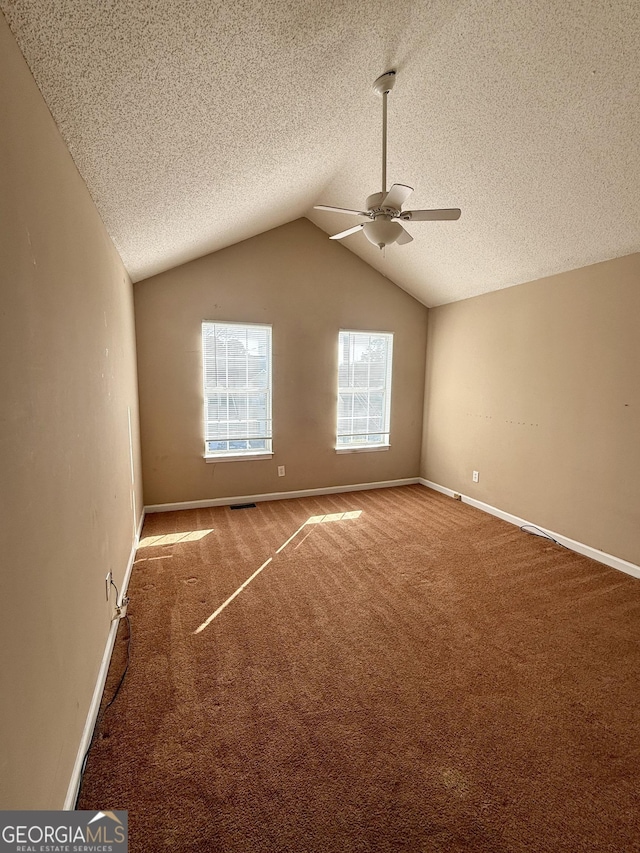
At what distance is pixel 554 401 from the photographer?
3.49m

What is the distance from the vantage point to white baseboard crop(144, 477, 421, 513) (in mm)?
4191

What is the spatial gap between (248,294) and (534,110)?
292 centimetres

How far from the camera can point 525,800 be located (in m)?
1.36

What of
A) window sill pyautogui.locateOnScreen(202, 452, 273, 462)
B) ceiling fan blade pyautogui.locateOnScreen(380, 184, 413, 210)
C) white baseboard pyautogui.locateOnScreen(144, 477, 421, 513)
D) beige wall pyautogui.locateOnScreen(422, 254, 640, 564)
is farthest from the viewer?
window sill pyautogui.locateOnScreen(202, 452, 273, 462)

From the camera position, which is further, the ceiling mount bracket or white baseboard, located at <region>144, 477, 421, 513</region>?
white baseboard, located at <region>144, 477, 421, 513</region>

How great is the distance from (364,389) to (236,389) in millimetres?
1650

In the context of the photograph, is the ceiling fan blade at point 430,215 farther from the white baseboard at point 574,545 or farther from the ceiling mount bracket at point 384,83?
the white baseboard at point 574,545

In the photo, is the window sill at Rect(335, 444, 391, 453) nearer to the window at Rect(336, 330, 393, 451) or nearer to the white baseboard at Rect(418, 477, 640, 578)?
the window at Rect(336, 330, 393, 451)

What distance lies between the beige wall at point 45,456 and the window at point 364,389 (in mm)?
3177

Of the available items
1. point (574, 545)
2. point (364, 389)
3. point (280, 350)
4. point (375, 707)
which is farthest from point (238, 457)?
point (574, 545)

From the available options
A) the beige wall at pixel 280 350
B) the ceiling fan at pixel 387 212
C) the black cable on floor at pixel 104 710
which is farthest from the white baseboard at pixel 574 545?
the black cable on floor at pixel 104 710

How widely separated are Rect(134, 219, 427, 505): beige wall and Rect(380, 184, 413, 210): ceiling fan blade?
2.38m

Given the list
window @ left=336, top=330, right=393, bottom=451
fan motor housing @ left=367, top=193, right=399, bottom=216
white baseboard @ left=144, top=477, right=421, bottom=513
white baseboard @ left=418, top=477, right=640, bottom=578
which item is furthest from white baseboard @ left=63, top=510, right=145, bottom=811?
white baseboard @ left=418, top=477, right=640, bottom=578

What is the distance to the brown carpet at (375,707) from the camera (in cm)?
129
